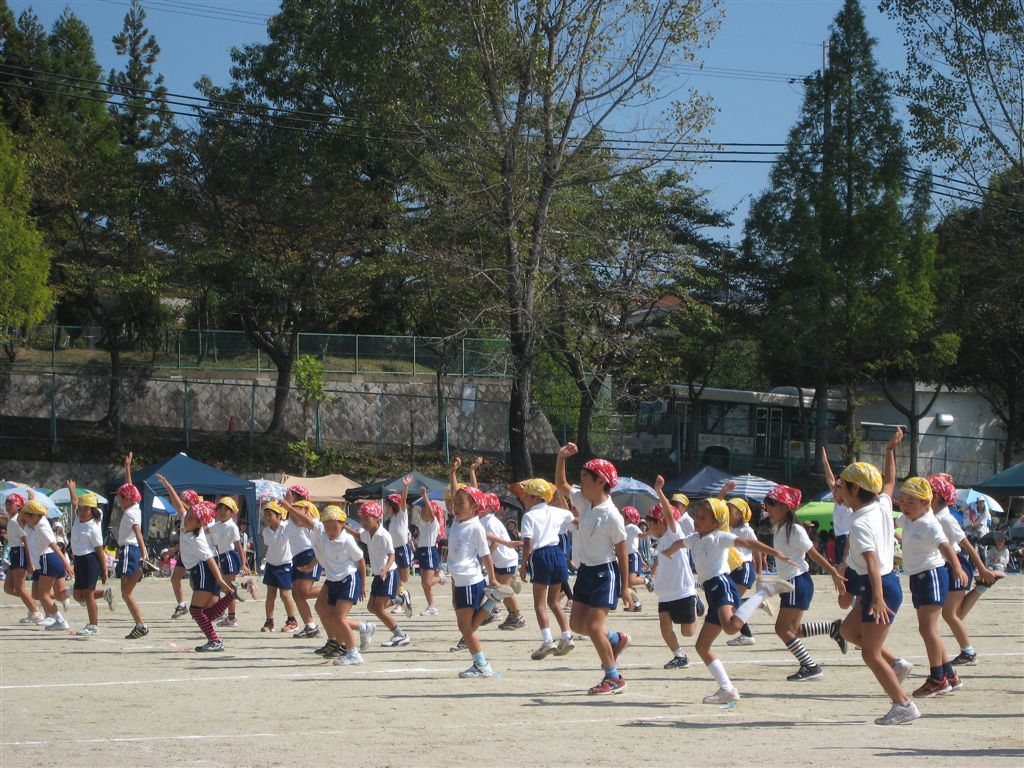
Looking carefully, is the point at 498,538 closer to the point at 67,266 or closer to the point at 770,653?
the point at 770,653

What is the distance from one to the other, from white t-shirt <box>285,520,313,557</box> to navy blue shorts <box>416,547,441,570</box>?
3.49 metres

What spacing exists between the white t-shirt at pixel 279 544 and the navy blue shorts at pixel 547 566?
3.32 meters

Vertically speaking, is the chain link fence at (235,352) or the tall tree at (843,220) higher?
the tall tree at (843,220)

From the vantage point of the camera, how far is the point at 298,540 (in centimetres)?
1384

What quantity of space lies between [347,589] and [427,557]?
6085 mm

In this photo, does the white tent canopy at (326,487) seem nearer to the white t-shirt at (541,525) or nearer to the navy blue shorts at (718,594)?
the white t-shirt at (541,525)

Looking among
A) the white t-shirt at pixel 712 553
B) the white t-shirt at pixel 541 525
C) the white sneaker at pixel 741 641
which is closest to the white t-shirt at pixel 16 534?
the white t-shirt at pixel 541 525

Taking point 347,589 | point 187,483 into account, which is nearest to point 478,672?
point 347,589

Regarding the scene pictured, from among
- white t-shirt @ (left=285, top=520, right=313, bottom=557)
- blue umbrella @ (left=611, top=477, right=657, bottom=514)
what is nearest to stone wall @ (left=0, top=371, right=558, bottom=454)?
blue umbrella @ (left=611, top=477, right=657, bottom=514)

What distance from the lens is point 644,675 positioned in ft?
35.3

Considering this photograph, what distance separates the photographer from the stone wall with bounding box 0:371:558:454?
1342 inches

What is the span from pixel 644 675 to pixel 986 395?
3811cm

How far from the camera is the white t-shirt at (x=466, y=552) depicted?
418 inches

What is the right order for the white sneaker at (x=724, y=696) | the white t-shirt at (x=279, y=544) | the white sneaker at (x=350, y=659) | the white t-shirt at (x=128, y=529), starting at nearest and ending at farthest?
the white sneaker at (x=724, y=696) → the white sneaker at (x=350, y=659) → the white t-shirt at (x=279, y=544) → the white t-shirt at (x=128, y=529)
